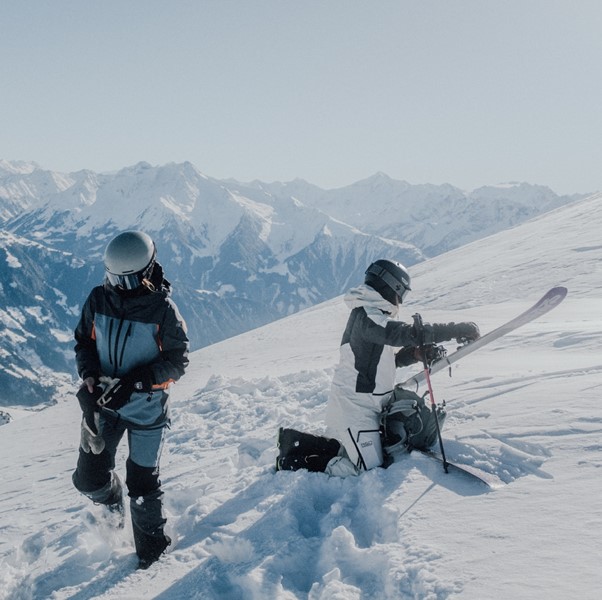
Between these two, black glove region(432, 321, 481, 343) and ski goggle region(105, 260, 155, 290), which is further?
black glove region(432, 321, 481, 343)

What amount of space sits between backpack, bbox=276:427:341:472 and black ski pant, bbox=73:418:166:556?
154 cm

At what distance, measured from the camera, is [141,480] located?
15.3ft

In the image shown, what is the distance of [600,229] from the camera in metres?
30.1

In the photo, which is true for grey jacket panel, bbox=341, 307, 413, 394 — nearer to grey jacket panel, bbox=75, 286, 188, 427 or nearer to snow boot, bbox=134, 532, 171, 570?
grey jacket panel, bbox=75, 286, 188, 427

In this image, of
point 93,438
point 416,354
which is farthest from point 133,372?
point 416,354

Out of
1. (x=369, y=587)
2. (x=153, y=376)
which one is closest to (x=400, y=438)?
(x=369, y=587)

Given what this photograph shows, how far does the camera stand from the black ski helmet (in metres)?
5.59

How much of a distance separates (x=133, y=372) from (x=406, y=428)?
2942 mm

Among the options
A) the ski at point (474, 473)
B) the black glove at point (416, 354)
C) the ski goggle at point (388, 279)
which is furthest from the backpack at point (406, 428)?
the ski goggle at point (388, 279)

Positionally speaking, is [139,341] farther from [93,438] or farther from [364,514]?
[364,514]

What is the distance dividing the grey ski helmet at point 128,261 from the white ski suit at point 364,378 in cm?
213

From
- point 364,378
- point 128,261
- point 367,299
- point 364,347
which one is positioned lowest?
point 364,378

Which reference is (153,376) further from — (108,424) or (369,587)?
(369,587)

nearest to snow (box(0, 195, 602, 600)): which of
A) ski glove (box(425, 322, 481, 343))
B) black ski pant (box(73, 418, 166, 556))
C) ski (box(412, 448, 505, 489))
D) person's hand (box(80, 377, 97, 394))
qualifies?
ski (box(412, 448, 505, 489))
